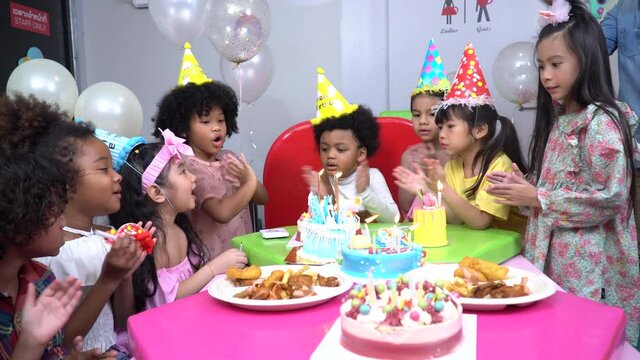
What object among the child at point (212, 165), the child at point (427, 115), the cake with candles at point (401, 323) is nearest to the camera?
the cake with candles at point (401, 323)

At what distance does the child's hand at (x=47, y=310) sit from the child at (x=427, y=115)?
5.81 feet

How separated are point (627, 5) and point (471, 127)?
3.24 feet

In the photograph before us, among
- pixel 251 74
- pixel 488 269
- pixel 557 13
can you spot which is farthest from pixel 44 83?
pixel 488 269

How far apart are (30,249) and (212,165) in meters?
1.30

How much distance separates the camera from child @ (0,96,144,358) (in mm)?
1632

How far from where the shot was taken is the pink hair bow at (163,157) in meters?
2.07

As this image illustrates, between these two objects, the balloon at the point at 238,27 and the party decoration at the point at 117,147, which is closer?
the party decoration at the point at 117,147

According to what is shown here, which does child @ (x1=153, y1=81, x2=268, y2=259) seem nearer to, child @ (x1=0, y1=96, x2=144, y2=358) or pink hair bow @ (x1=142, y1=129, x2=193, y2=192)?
pink hair bow @ (x1=142, y1=129, x2=193, y2=192)

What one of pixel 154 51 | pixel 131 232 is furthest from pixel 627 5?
pixel 154 51

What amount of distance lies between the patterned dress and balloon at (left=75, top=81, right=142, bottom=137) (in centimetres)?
195

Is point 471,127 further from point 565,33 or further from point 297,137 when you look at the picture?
point 297,137

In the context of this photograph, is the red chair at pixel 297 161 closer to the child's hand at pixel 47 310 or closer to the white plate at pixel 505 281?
the white plate at pixel 505 281

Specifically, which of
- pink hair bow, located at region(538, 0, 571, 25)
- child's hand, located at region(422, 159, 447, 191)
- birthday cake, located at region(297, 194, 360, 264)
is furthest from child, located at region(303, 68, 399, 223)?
pink hair bow, located at region(538, 0, 571, 25)

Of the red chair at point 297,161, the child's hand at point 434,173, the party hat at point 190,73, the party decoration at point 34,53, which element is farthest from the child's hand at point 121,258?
the party decoration at point 34,53
